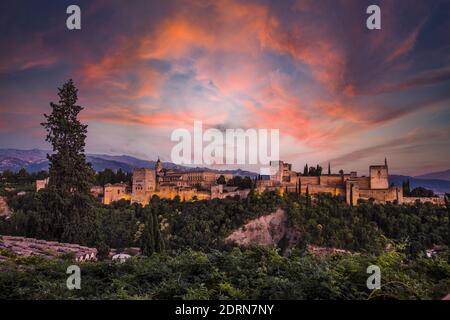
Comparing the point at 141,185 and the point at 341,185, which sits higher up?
the point at 341,185

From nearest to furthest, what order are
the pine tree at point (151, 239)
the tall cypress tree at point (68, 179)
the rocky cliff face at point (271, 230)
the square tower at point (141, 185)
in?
the tall cypress tree at point (68, 179), the pine tree at point (151, 239), the rocky cliff face at point (271, 230), the square tower at point (141, 185)

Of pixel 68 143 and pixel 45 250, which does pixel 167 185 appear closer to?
pixel 68 143

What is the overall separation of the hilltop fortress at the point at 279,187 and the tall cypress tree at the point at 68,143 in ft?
76.0

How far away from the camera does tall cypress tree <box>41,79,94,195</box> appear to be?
22.4ft

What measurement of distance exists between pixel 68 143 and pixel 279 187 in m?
24.5

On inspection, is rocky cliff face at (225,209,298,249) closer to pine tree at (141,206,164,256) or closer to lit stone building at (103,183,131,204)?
lit stone building at (103,183,131,204)

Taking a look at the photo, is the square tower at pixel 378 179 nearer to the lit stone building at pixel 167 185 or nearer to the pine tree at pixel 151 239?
the lit stone building at pixel 167 185

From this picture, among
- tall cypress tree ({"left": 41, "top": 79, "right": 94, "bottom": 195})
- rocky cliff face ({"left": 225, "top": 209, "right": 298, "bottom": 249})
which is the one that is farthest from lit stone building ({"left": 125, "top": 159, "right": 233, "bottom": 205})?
tall cypress tree ({"left": 41, "top": 79, "right": 94, "bottom": 195})

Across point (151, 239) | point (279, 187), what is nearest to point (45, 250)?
point (151, 239)

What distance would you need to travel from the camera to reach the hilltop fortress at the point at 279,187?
29.9 m

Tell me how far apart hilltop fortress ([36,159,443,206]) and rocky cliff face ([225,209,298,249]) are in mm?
3485

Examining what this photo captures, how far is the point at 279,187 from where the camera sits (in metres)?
30.1

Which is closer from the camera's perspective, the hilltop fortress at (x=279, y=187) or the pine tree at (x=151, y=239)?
the pine tree at (x=151, y=239)

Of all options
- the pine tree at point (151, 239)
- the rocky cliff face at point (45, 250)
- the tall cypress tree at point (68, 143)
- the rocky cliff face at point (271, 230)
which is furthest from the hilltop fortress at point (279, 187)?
the rocky cliff face at point (45, 250)
